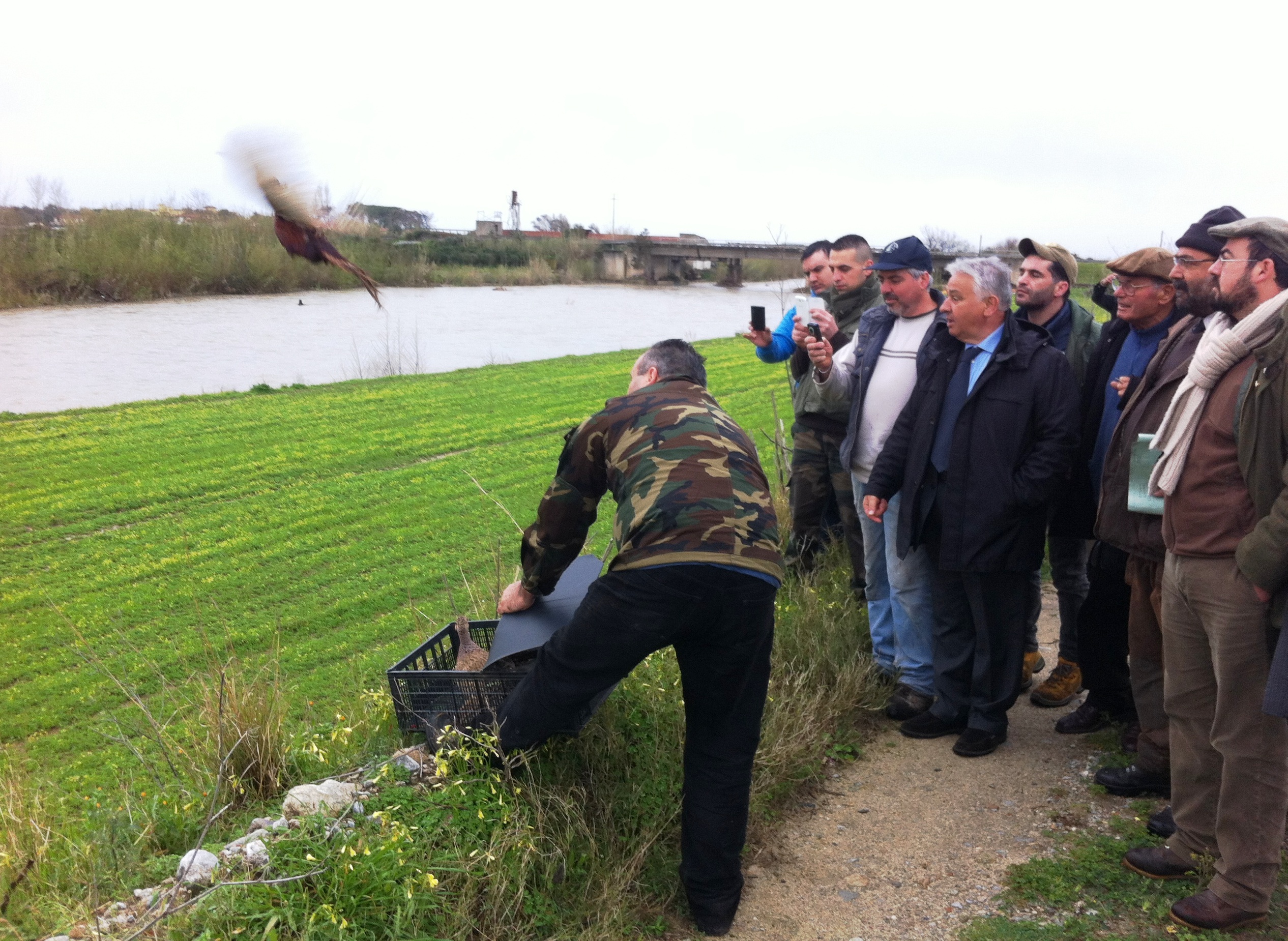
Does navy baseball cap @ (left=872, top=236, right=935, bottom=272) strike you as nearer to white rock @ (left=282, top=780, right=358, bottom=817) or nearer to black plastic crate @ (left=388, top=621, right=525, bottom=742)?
black plastic crate @ (left=388, top=621, right=525, bottom=742)

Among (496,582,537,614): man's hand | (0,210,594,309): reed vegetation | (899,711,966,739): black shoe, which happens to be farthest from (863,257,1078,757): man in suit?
(0,210,594,309): reed vegetation

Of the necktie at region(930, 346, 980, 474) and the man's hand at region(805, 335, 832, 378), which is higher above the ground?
the man's hand at region(805, 335, 832, 378)

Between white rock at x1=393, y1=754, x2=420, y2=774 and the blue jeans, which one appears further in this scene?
the blue jeans

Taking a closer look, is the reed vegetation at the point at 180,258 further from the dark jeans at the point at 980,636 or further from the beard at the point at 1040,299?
the beard at the point at 1040,299

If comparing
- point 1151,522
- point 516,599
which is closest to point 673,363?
point 516,599

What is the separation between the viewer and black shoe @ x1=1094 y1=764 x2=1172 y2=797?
4.29 m

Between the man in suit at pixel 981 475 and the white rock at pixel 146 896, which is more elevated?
the man in suit at pixel 981 475

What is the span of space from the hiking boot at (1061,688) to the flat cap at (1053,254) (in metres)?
2.13

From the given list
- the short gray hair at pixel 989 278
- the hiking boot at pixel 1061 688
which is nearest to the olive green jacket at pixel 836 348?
the short gray hair at pixel 989 278

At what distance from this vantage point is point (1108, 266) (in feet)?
15.7

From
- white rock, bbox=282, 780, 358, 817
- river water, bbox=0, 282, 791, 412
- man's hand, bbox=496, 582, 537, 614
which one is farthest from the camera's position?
river water, bbox=0, 282, 791, 412

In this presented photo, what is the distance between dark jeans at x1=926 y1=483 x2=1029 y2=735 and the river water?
870cm

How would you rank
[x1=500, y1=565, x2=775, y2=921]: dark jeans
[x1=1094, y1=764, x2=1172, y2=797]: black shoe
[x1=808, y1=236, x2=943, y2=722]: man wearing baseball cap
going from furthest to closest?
[x1=808, y1=236, x2=943, y2=722]: man wearing baseball cap < [x1=1094, y1=764, x2=1172, y2=797]: black shoe < [x1=500, y1=565, x2=775, y2=921]: dark jeans

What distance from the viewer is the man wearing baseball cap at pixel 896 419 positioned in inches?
→ 199
